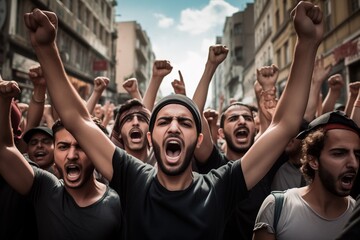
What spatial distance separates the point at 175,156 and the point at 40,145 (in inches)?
76.8

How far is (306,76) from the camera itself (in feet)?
6.56

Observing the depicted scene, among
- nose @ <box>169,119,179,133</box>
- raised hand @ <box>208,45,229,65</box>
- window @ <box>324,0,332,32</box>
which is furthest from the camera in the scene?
window @ <box>324,0,332,32</box>

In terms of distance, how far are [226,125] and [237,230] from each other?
1294 millimetres

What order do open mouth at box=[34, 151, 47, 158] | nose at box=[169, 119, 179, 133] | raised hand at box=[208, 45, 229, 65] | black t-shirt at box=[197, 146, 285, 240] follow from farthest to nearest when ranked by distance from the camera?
open mouth at box=[34, 151, 47, 158]
black t-shirt at box=[197, 146, 285, 240]
raised hand at box=[208, 45, 229, 65]
nose at box=[169, 119, 179, 133]

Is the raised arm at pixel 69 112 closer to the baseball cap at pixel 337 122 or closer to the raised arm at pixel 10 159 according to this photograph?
the raised arm at pixel 10 159

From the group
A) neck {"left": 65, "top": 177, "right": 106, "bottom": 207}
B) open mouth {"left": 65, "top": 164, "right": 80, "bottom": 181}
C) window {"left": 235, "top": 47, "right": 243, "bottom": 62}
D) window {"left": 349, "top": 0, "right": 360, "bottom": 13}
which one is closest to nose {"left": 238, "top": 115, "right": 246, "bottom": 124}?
neck {"left": 65, "top": 177, "right": 106, "bottom": 207}

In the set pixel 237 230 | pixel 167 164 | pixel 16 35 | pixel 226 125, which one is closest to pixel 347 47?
pixel 226 125

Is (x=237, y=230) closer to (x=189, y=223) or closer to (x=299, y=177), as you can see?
(x=299, y=177)

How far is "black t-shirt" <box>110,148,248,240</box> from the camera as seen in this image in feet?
5.87

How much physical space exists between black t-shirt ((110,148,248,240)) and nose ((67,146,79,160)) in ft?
1.64

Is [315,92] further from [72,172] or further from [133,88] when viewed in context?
[72,172]

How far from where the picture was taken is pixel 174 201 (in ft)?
6.07

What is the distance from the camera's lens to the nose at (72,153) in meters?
2.32

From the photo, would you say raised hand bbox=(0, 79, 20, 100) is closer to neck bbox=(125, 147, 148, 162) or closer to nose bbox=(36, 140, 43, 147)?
nose bbox=(36, 140, 43, 147)
